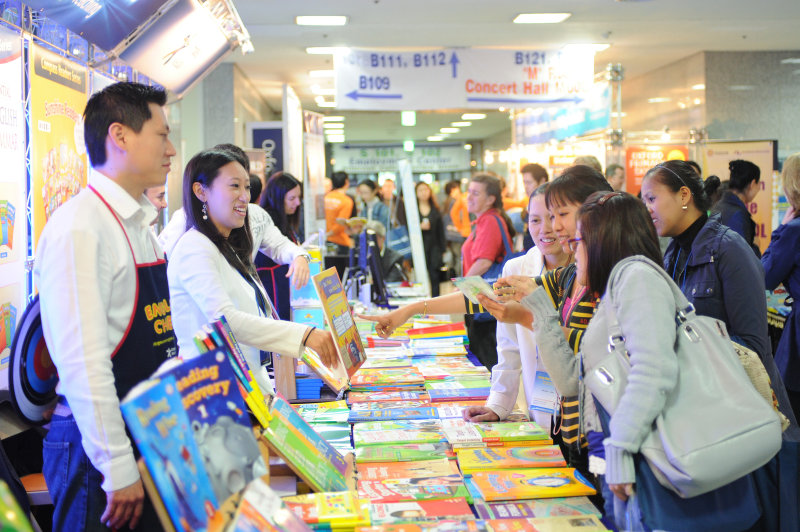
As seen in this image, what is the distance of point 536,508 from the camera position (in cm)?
178

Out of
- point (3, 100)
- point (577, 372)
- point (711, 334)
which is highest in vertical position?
point (3, 100)

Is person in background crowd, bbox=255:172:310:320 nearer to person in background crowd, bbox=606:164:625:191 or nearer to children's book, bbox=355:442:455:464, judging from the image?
children's book, bbox=355:442:455:464

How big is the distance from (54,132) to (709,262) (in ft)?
8.72

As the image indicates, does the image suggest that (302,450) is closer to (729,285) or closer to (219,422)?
(219,422)

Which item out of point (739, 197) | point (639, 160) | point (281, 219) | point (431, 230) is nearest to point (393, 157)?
point (431, 230)

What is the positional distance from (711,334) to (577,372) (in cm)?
42

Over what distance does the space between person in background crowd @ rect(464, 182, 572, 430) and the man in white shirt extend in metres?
1.16

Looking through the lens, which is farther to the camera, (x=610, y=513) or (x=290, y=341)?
(x=290, y=341)

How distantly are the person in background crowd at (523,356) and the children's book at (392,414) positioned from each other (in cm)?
15

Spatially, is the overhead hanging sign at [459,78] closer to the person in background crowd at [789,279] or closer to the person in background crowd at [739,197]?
the person in background crowd at [739,197]

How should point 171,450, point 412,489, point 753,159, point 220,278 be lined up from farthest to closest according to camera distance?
point 753,159
point 220,278
point 412,489
point 171,450

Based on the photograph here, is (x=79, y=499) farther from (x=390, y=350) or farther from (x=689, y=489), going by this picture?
(x=390, y=350)

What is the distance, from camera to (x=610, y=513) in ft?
5.73

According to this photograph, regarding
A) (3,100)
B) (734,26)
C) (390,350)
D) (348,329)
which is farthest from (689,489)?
(734,26)
